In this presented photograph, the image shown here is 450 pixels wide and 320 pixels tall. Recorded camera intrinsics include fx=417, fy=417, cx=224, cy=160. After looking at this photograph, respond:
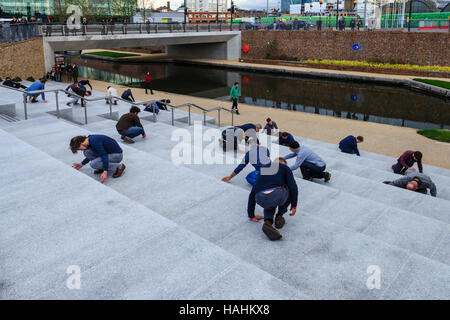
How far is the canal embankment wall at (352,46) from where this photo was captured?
1399 inches

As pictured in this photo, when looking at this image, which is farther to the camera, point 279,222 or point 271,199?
point 279,222

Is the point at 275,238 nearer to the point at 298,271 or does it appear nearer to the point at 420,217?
the point at 298,271

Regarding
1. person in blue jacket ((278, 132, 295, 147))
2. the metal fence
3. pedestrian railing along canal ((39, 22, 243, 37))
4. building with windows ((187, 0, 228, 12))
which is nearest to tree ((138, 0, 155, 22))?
pedestrian railing along canal ((39, 22, 243, 37))

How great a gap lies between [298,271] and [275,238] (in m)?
0.74

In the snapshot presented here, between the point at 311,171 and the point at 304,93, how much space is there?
21.1m

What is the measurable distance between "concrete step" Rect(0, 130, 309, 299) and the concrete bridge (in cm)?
2529

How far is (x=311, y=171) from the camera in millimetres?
8398

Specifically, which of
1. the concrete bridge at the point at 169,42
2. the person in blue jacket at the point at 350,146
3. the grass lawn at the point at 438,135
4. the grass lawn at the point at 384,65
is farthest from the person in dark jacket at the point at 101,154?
the grass lawn at the point at 384,65

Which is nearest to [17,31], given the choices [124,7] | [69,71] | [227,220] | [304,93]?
[69,71]

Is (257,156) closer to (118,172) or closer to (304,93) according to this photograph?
(118,172)

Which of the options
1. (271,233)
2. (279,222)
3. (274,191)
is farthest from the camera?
(279,222)

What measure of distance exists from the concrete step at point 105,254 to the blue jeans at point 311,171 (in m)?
3.88

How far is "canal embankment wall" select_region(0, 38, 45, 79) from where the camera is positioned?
82.9 feet

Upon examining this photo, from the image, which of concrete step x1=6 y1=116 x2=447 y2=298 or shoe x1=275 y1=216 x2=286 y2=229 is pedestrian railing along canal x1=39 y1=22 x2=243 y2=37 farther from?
shoe x1=275 y1=216 x2=286 y2=229
